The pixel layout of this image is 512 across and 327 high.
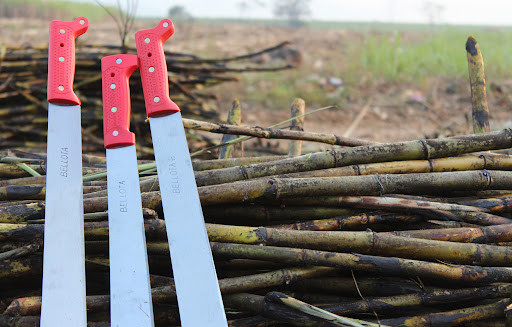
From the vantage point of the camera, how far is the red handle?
4.75 feet

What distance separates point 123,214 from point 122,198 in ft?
0.17

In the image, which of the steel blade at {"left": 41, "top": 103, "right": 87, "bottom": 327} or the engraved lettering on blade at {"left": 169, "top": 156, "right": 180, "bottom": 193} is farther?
the engraved lettering on blade at {"left": 169, "top": 156, "right": 180, "bottom": 193}

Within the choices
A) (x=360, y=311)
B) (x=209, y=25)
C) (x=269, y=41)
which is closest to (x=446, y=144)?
(x=360, y=311)

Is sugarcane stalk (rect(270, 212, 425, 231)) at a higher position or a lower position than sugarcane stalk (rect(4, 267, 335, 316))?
higher

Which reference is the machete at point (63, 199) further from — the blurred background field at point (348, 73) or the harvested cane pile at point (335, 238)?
the blurred background field at point (348, 73)

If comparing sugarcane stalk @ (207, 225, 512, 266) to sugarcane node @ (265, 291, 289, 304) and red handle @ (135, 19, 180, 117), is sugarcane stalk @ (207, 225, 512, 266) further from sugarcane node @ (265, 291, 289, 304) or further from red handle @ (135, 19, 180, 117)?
red handle @ (135, 19, 180, 117)

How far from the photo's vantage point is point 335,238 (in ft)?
4.32

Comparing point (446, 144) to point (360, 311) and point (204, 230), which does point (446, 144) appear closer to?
point (360, 311)

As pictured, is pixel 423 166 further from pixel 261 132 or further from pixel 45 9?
pixel 45 9

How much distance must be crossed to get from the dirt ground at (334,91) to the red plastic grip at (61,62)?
288 cm

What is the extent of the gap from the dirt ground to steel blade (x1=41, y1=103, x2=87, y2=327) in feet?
9.80

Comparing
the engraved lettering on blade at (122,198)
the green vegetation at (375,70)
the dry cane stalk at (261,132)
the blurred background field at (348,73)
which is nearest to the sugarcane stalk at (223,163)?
the dry cane stalk at (261,132)

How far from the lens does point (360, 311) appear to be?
1266 mm

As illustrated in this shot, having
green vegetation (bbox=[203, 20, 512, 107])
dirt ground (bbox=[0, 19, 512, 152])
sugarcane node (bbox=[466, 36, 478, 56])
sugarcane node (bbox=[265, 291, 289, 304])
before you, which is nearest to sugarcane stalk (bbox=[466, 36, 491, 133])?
sugarcane node (bbox=[466, 36, 478, 56])
